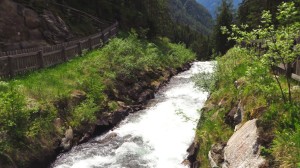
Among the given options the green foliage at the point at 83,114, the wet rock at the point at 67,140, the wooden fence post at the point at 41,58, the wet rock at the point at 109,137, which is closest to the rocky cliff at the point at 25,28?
the wooden fence post at the point at 41,58

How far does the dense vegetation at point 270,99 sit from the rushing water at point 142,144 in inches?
70.6

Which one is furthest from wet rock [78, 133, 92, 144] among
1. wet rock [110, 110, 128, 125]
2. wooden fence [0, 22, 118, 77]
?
wooden fence [0, 22, 118, 77]

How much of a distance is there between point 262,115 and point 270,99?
808mm

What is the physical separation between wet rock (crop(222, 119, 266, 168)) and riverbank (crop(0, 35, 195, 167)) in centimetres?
746

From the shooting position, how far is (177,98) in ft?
72.7

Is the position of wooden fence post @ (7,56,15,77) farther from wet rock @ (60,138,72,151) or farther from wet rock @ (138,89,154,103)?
wet rock @ (138,89,154,103)

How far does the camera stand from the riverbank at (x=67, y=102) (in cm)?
1149

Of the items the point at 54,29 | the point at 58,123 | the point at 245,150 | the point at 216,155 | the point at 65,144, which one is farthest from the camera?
the point at 54,29

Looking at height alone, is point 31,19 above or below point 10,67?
above

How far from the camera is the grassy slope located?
6338 millimetres

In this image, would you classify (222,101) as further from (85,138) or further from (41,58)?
(41,58)

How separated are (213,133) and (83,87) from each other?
9.14 meters

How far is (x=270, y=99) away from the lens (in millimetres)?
8453

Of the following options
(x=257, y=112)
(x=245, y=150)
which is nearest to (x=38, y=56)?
(x=257, y=112)
